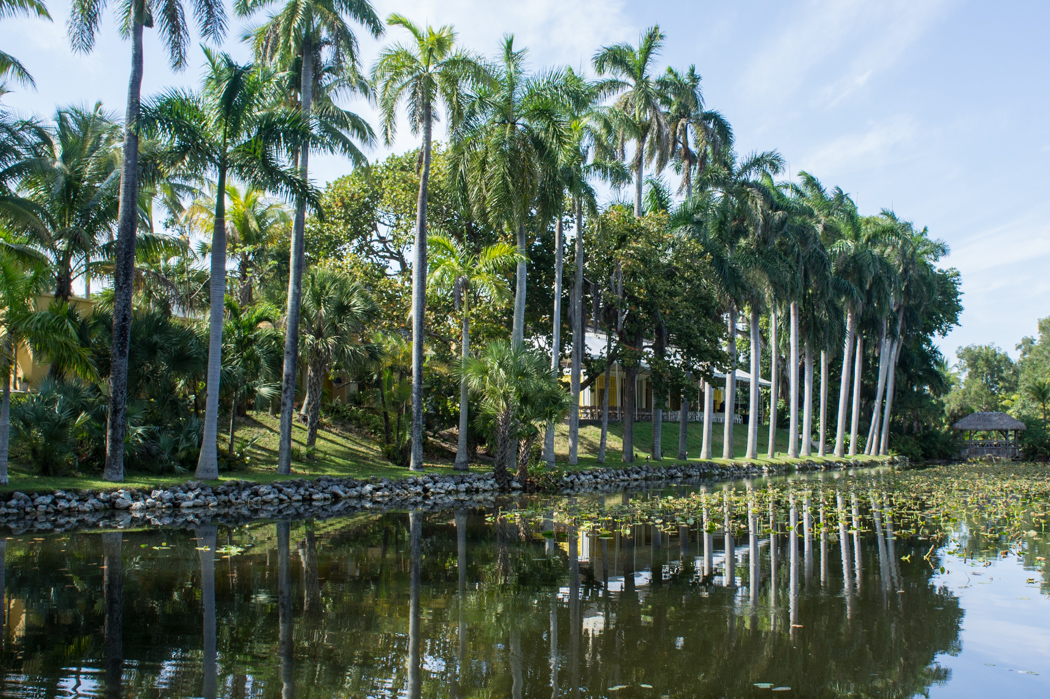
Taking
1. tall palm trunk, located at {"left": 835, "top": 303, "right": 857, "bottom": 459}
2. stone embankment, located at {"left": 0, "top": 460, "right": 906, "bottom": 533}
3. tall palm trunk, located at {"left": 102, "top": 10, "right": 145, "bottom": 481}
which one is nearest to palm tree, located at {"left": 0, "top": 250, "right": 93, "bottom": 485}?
tall palm trunk, located at {"left": 102, "top": 10, "right": 145, "bottom": 481}

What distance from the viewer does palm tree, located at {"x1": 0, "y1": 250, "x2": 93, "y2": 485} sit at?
16.1 meters

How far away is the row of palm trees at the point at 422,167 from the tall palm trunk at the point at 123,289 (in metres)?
0.05

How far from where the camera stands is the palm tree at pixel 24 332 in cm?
1612

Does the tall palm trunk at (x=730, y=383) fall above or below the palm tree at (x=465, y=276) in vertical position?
below

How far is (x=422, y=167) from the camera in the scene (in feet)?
82.7

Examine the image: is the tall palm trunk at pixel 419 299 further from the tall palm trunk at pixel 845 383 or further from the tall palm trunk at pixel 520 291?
the tall palm trunk at pixel 845 383

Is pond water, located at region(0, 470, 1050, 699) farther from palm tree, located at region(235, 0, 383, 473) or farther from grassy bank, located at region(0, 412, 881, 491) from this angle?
palm tree, located at region(235, 0, 383, 473)

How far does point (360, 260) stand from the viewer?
3044 cm

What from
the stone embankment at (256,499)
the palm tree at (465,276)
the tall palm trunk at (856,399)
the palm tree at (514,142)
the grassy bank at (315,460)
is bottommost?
the stone embankment at (256,499)

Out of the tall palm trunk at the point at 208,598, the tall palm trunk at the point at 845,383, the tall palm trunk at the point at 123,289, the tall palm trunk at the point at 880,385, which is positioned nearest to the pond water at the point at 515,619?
the tall palm trunk at the point at 208,598

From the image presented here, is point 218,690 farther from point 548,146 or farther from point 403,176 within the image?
point 403,176

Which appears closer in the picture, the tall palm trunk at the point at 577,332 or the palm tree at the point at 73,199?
the palm tree at the point at 73,199

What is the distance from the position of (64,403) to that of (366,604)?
14.2 metres

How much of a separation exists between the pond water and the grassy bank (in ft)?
18.2
